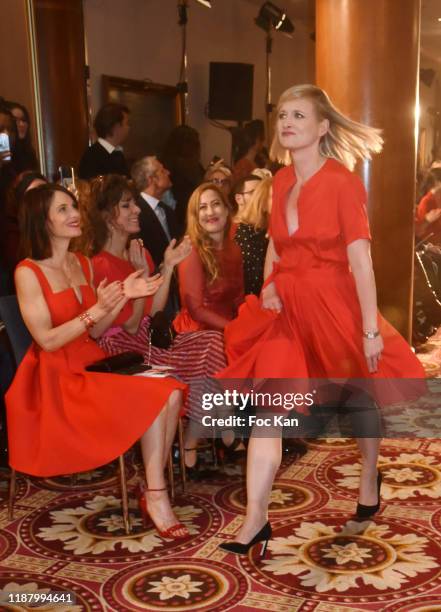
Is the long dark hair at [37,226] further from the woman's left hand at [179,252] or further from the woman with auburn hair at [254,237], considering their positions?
the woman with auburn hair at [254,237]

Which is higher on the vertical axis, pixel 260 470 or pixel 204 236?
pixel 204 236

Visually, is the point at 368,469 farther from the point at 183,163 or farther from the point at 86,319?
the point at 183,163

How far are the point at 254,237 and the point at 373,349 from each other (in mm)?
1223

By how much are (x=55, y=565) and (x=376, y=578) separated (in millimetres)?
1022

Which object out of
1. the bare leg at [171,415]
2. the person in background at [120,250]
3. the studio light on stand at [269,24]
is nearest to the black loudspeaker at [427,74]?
the studio light on stand at [269,24]

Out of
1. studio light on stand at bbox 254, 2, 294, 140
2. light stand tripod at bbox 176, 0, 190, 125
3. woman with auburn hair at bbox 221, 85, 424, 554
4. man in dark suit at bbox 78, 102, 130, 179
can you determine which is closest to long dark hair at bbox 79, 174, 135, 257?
woman with auburn hair at bbox 221, 85, 424, 554

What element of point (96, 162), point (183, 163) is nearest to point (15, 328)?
point (96, 162)

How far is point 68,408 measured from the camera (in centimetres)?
276

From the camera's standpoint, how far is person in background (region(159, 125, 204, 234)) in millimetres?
5750

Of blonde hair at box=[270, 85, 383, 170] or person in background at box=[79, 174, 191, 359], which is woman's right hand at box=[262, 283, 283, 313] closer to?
blonde hair at box=[270, 85, 383, 170]

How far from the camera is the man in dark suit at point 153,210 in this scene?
4535 mm

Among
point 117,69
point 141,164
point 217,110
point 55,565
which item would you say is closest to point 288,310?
point 55,565

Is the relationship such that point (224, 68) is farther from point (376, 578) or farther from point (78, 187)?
point (376, 578)

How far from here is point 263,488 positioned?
97.7 inches
